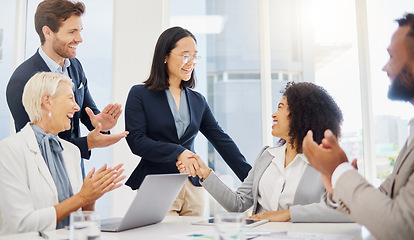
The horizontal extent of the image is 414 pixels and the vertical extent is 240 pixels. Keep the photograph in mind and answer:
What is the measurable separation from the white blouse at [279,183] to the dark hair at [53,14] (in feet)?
5.82

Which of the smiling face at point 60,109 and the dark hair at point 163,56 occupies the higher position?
the dark hair at point 163,56

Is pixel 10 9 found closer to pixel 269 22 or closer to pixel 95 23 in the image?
pixel 95 23

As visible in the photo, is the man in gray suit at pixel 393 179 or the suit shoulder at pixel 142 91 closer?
the man in gray suit at pixel 393 179

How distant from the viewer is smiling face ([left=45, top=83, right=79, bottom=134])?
2092 mm

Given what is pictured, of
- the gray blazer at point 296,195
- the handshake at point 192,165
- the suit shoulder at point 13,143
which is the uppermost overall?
the suit shoulder at point 13,143

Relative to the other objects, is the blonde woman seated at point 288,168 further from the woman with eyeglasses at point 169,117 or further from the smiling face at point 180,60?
the smiling face at point 180,60

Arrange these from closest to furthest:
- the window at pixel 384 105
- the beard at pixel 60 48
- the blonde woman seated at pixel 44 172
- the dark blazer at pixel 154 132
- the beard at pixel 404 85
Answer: the beard at pixel 404 85 < the blonde woman seated at pixel 44 172 < the dark blazer at pixel 154 132 < the beard at pixel 60 48 < the window at pixel 384 105

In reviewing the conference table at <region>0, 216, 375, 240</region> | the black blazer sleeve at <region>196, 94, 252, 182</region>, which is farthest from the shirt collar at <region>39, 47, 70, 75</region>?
the conference table at <region>0, 216, 375, 240</region>

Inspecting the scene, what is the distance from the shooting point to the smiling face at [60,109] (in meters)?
2.09

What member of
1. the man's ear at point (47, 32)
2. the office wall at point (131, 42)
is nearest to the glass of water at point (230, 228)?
the man's ear at point (47, 32)

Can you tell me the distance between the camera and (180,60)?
2.64m

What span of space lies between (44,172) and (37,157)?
3.0 inches

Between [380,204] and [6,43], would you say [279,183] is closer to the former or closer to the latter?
[380,204]

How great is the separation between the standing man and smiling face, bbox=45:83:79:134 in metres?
0.40
